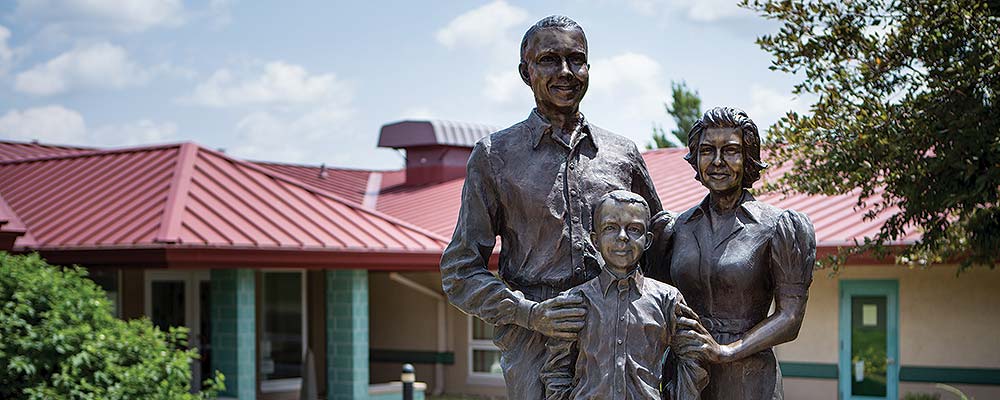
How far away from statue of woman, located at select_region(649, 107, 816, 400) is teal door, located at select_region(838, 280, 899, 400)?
38.1ft

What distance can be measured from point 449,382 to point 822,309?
681 cm

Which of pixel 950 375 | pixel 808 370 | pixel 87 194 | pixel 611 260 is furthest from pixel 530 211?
pixel 87 194

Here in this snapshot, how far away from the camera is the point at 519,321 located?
3.33 m

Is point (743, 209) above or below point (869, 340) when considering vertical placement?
above

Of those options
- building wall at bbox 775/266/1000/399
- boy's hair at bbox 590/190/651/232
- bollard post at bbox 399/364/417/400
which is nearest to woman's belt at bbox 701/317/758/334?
boy's hair at bbox 590/190/651/232

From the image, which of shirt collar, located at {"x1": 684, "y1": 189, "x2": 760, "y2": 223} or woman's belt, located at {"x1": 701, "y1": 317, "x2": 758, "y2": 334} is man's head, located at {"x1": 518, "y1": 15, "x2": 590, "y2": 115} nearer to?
shirt collar, located at {"x1": 684, "y1": 189, "x2": 760, "y2": 223}

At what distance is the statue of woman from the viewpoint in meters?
3.36

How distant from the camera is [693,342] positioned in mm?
3244

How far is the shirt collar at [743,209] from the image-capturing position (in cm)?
342

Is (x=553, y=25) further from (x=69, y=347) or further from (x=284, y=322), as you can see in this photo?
(x=284, y=322)

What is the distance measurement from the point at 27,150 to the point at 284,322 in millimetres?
6808

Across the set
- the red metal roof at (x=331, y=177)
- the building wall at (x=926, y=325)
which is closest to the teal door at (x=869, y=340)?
the building wall at (x=926, y=325)

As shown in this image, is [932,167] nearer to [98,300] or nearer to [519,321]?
[519,321]

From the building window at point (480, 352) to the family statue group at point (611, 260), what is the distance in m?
15.0
